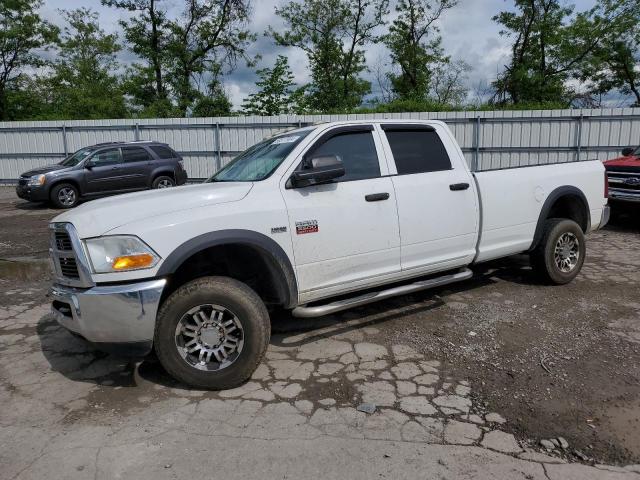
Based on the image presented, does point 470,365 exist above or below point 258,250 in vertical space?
below

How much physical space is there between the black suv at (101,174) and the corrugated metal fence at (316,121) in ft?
10.5

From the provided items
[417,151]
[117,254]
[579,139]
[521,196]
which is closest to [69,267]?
[117,254]

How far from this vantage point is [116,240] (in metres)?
3.16

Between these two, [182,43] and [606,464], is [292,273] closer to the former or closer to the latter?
[606,464]

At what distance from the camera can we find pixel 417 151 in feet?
15.2

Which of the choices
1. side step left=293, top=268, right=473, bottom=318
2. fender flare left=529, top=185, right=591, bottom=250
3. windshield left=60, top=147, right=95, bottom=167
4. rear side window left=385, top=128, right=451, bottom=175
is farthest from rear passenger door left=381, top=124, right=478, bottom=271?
windshield left=60, top=147, right=95, bottom=167

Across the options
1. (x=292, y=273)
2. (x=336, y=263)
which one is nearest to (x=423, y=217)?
(x=336, y=263)

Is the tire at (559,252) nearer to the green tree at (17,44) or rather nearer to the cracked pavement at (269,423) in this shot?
the cracked pavement at (269,423)

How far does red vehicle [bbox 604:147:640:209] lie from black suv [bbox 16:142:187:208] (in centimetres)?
1124

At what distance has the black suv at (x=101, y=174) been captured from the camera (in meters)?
13.1

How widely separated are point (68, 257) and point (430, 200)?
9.82 ft

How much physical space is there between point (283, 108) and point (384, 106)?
34.5 ft

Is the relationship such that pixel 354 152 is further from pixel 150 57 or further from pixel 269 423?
pixel 150 57

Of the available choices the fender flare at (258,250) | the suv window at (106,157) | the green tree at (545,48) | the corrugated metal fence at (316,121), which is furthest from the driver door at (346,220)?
the green tree at (545,48)
